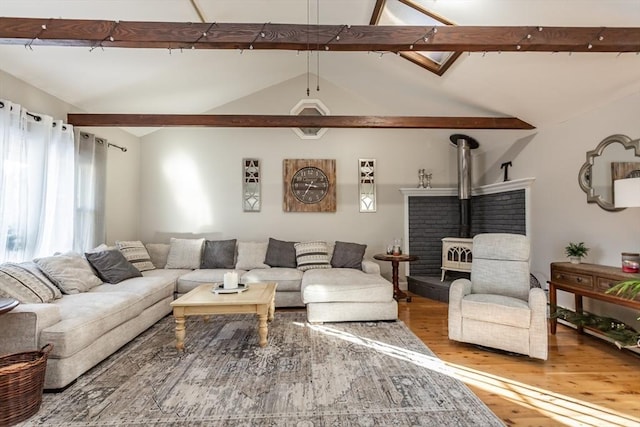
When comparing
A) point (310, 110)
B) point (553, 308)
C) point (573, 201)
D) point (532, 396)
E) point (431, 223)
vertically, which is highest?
point (310, 110)

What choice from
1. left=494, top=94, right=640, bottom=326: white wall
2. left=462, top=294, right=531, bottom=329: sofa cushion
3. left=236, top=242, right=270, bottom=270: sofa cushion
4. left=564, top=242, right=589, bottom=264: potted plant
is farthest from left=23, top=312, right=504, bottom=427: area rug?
left=494, top=94, right=640, bottom=326: white wall

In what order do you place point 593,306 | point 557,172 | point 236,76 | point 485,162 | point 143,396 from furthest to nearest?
point 485,162
point 236,76
point 557,172
point 593,306
point 143,396

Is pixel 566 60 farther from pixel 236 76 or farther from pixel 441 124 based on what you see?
pixel 236 76

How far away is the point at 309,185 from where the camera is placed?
5.43 metres

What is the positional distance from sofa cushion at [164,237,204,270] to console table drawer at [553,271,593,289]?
4.41 meters

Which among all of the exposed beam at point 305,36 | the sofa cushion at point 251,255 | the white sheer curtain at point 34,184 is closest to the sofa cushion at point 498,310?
the exposed beam at point 305,36

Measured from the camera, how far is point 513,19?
110 inches

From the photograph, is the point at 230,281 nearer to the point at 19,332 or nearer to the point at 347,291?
the point at 347,291

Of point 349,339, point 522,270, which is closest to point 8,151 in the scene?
point 349,339

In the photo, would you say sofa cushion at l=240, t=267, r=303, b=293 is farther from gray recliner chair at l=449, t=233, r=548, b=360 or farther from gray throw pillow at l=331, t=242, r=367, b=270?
gray recliner chair at l=449, t=233, r=548, b=360

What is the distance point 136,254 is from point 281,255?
1980mm

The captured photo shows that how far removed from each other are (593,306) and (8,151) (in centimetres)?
578

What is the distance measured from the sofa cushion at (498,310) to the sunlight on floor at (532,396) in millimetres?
500

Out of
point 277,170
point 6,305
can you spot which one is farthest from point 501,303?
point 277,170
